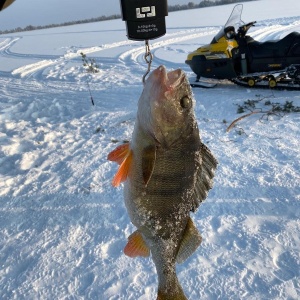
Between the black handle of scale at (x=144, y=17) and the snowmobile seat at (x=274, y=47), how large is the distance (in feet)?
19.2

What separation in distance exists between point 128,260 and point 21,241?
1167mm

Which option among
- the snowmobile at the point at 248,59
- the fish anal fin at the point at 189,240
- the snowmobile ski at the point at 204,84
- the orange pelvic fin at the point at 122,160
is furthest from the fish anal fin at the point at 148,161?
the snowmobile ski at the point at 204,84

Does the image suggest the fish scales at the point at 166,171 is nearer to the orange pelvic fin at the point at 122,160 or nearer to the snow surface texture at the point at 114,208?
the orange pelvic fin at the point at 122,160

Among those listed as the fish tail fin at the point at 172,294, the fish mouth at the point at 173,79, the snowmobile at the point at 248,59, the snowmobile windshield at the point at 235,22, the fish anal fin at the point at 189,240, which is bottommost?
the snowmobile at the point at 248,59

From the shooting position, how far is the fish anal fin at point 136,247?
1.77 metres

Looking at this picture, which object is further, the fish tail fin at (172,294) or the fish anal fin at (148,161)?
the fish tail fin at (172,294)

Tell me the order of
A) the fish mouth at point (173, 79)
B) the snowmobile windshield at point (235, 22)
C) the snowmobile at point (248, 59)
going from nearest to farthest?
1. the fish mouth at point (173, 79)
2. the snowmobile at point (248, 59)
3. the snowmobile windshield at point (235, 22)

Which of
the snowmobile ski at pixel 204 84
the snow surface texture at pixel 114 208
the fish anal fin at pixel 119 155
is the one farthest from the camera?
the snowmobile ski at pixel 204 84

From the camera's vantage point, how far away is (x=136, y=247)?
1.78 m

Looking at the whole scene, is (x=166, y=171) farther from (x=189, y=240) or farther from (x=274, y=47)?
(x=274, y=47)

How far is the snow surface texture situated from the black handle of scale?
6.61 feet

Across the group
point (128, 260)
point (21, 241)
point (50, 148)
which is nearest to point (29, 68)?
point (50, 148)

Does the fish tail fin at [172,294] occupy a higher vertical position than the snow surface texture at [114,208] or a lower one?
higher

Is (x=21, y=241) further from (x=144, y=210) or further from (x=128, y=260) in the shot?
(x=144, y=210)
